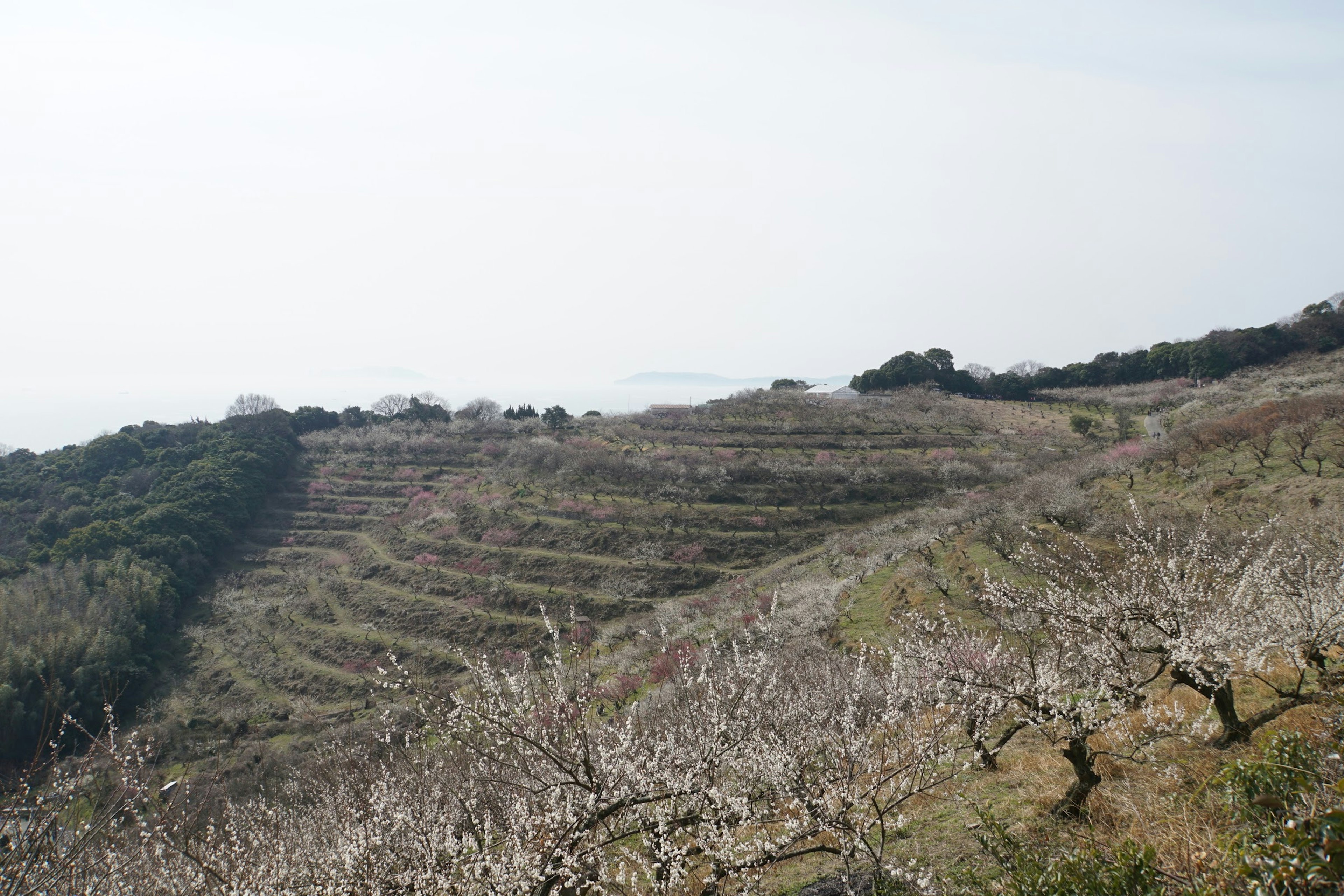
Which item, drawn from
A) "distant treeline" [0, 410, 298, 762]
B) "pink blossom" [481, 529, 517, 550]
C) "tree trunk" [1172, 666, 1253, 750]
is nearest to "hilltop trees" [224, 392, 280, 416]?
"distant treeline" [0, 410, 298, 762]

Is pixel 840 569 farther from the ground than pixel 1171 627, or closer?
closer

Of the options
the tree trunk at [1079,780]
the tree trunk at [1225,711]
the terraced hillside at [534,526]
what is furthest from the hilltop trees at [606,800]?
the terraced hillside at [534,526]

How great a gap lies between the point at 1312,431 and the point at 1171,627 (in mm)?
26108

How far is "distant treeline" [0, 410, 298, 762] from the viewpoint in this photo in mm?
29578

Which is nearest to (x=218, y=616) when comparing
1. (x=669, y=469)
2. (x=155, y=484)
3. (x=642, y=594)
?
(x=155, y=484)

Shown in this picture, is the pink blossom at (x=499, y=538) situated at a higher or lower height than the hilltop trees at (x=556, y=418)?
lower

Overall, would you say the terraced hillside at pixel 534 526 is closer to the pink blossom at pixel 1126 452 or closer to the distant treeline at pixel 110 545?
the distant treeline at pixel 110 545

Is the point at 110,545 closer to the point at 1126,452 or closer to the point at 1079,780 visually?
the point at 1079,780

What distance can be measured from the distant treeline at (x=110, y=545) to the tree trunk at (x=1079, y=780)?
2667 centimetres

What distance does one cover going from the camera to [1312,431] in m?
23.6

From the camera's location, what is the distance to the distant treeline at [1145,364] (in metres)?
51.2

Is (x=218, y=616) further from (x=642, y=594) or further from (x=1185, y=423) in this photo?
(x=1185, y=423)

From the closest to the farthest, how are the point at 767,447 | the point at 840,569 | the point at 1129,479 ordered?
the point at 1129,479, the point at 840,569, the point at 767,447

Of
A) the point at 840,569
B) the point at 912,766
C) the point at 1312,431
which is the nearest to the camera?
the point at 912,766
